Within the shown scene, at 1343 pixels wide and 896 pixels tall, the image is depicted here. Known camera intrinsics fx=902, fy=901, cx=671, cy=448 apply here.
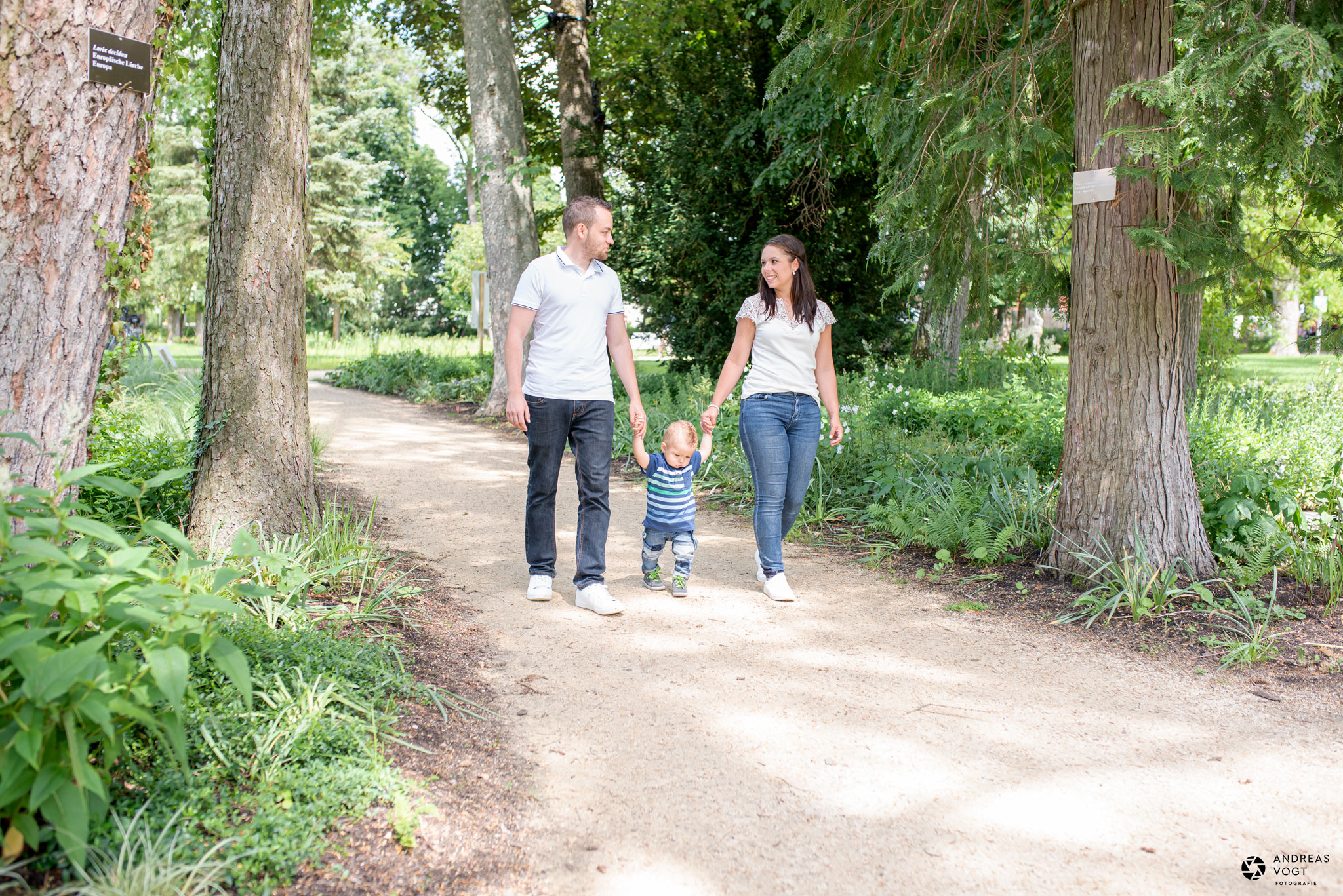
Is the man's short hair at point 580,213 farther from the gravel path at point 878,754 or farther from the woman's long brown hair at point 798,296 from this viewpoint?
the gravel path at point 878,754

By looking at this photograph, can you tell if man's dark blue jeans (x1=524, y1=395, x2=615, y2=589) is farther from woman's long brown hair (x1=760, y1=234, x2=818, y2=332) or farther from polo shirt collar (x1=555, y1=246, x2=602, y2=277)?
woman's long brown hair (x1=760, y1=234, x2=818, y2=332)

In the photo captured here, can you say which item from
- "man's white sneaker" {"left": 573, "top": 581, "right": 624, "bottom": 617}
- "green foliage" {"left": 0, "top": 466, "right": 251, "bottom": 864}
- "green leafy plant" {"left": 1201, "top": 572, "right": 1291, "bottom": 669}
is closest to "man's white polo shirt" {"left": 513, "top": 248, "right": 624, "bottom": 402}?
"man's white sneaker" {"left": 573, "top": 581, "right": 624, "bottom": 617}

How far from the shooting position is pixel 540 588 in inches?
185

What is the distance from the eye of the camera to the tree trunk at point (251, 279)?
448cm

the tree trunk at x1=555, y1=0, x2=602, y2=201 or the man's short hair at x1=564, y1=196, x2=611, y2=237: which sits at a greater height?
the tree trunk at x1=555, y1=0, x2=602, y2=201

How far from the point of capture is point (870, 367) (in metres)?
11.9

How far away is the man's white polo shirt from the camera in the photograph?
4391 mm

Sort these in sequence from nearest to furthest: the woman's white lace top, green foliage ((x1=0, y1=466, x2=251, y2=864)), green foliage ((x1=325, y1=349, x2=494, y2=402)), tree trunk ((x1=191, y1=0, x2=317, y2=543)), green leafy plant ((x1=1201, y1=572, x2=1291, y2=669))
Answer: green foliage ((x1=0, y1=466, x2=251, y2=864)), green leafy plant ((x1=1201, y1=572, x2=1291, y2=669)), tree trunk ((x1=191, y1=0, x2=317, y2=543)), the woman's white lace top, green foliage ((x1=325, y1=349, x2=494, y2=402))

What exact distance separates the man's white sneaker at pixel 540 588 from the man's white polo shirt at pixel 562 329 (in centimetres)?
98

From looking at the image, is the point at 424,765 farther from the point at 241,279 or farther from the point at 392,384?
the point at 392,384

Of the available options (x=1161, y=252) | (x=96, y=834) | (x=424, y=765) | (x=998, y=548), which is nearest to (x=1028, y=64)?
(x=1161, y=252)

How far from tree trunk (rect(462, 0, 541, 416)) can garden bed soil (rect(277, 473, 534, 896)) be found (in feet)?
28.3

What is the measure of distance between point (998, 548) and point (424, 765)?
362cm

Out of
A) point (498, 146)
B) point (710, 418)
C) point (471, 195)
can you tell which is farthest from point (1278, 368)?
point (471, 195)
